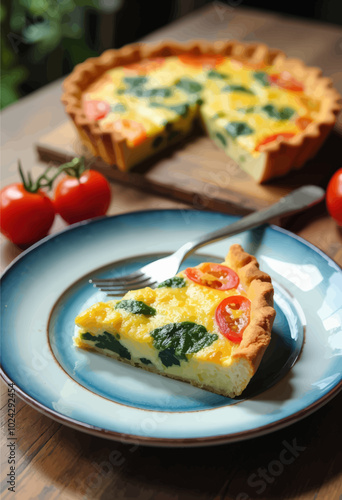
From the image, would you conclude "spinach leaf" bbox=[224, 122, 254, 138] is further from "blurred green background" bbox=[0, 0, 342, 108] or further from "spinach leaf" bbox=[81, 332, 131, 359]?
"blurred green background" bbox=[0, 0, 342, 108]

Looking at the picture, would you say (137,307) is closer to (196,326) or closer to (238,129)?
(196,326)

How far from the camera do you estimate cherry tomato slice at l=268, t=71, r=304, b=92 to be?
3512 millimetres

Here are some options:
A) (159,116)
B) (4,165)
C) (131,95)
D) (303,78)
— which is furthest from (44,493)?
(303,78)

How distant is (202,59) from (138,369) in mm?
2696

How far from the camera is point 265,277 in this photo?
1952mm

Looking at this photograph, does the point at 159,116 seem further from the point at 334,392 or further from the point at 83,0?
the point at 83,0

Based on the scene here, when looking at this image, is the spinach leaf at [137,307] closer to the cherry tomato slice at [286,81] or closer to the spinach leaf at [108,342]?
the spinach leaf at [108,342]

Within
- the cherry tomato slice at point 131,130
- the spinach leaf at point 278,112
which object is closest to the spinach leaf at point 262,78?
the spinach leaf at point 278,112

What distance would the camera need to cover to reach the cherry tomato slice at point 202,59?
149 inches

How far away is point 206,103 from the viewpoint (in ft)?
11.3

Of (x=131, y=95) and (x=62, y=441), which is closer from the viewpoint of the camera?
(x=62, y=441)

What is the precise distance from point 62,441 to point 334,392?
2.64 feet

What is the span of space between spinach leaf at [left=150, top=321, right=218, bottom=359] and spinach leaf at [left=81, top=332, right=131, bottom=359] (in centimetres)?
14

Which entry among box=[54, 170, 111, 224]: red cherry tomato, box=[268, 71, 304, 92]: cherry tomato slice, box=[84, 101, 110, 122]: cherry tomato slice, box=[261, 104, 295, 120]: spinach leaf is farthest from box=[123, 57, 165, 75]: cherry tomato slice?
box=[54, 170, 111, 224]: red cherry tomato
